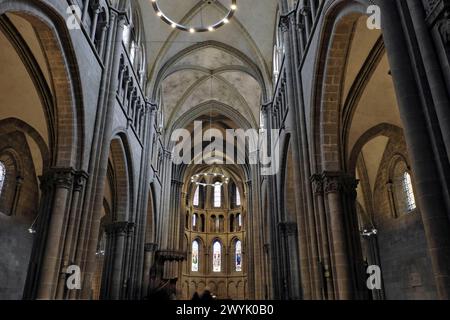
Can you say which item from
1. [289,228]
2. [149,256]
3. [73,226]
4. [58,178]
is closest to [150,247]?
[149,256]

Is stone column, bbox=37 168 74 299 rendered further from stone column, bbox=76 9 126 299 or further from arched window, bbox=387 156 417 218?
arched window, bbox=387 156 417 218

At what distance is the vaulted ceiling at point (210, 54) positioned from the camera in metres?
22.0

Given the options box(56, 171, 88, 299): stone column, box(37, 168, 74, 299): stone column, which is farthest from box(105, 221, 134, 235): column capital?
box(37, 168, 74, 299): stone column

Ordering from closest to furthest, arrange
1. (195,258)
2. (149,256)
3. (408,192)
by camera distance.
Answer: (408,192) < (149,256) < (195,258)

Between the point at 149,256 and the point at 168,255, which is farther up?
the point at 168,255

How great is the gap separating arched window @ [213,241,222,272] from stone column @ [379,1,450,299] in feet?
142

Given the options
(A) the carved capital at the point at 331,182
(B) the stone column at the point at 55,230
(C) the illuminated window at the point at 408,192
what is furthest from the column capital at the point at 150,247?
(A) the carved capital at the point at 331,182

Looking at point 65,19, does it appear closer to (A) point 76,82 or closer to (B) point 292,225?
(A) point 76,82

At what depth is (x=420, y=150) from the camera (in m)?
6.23

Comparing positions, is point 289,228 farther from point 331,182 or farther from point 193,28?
point 193,28

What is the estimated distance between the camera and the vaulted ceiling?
22.0 meters

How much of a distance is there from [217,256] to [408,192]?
32397 millimetres

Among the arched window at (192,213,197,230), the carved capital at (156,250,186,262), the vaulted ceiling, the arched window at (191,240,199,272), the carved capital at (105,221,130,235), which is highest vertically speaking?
the vaulted ceiling

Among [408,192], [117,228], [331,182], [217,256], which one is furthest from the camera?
[217,256]
